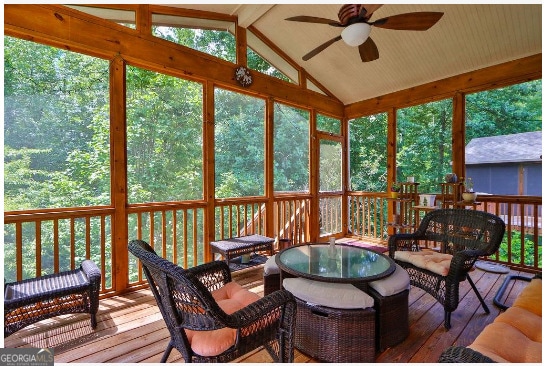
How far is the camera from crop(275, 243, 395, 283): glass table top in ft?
6.32

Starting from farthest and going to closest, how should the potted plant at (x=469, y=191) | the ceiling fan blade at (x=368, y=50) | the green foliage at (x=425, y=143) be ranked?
the green foliage at (x=425, y=143)
the potted plant at (x=469, y=191)
the ceiling fan blade at (x=368, y=50)

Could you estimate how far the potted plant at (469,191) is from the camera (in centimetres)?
360

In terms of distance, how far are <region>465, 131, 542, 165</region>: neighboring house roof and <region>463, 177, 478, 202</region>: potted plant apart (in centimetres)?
28

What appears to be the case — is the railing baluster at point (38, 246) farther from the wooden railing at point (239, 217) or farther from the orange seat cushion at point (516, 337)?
the orange seat cushion at point (516, 337)

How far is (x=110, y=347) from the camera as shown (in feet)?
6.33

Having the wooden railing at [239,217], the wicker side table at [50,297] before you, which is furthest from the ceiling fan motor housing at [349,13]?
the wicker side table at [50,297]

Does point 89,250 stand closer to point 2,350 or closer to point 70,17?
point 2,350

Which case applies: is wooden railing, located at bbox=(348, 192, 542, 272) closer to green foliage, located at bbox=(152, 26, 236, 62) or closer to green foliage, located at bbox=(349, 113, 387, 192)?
green foliage, located at bbox=(349, 113, 387, 192)

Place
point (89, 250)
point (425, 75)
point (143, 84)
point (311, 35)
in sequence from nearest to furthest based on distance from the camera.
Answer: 1. point (89, 250)
2. point (143, 84)
3. point (311, 35)
4. point (425, 75)

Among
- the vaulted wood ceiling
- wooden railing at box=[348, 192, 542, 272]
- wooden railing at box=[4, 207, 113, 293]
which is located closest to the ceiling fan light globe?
the vaulted wood ceiling

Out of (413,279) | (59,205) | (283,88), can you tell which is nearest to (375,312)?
(413,279)

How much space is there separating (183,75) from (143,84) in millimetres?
490

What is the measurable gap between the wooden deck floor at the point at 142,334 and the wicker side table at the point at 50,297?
197 mm

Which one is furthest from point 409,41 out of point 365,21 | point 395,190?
point 395,190
